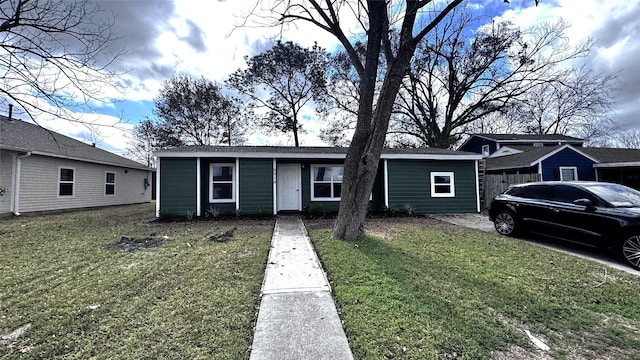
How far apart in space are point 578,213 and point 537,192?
1.16 meters

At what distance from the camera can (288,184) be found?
1134 cm

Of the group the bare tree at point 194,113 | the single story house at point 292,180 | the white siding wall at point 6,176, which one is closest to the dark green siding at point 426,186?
the single story house at point 292,180

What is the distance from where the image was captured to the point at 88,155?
13750 millimetres

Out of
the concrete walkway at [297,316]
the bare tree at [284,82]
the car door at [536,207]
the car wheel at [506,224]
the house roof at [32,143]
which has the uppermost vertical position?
the bare tree at [284,82]

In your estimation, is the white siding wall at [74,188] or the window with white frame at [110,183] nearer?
the white siding wall at [74,188]

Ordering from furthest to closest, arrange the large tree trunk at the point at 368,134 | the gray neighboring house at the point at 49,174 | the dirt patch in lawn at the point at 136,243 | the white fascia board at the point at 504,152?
the white fascia board at the point at 504,152 < the gray neighboring house at the point at 49,174 < the large tree trunk at the point at 368,134 < the dirt patch in lawn at the point at 136,243

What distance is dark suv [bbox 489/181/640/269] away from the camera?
462 cm

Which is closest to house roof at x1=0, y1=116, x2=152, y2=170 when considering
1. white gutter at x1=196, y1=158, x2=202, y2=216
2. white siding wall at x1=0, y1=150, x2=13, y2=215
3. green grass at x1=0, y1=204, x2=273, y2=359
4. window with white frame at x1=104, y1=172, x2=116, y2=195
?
white siding wall at x1=0, y1=150, x2=13, y2=215

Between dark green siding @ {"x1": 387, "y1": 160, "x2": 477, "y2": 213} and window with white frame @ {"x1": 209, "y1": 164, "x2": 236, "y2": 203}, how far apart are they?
6529mm

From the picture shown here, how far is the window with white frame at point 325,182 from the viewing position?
37.1ft

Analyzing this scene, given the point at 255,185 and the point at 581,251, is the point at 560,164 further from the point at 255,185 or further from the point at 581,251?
the point at 255,185

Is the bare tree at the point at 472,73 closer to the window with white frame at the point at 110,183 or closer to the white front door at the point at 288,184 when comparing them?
the white front door at the point at 288,184

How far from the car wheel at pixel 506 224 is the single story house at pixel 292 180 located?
4.17 metres

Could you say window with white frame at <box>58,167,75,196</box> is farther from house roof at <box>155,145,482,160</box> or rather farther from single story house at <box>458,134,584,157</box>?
single story house at <box>458,134,584,157</box>
